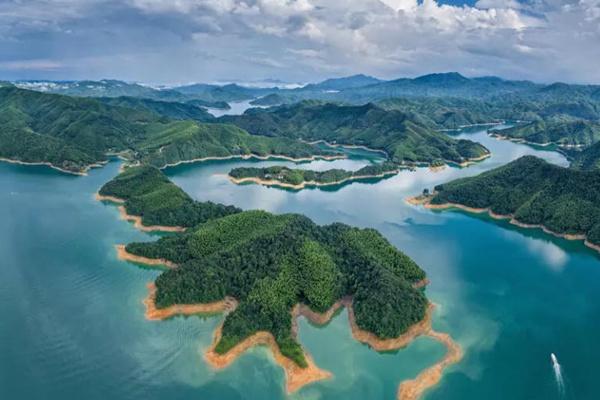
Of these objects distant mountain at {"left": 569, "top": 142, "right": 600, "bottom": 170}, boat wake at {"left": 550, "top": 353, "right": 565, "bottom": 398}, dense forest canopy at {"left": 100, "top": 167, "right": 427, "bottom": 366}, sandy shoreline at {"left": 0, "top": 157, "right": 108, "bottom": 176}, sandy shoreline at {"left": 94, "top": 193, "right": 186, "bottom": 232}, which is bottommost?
sandy shoreline at {"left": 0, "top": 157, "right": 108, "bottom": 176}

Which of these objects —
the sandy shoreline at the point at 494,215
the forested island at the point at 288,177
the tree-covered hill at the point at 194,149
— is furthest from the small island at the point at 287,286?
the tree-covered hill at the point at 194,149

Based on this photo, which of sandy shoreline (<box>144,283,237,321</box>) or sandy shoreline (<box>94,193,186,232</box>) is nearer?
sandy shoreline (<box>144,283,237,321</box>)

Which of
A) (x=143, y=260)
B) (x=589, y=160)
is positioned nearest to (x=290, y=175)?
(x=143, y=260)

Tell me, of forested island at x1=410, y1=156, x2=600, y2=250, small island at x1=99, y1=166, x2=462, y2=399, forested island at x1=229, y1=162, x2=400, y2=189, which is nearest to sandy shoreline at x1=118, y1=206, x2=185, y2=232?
small island at x1=99, y1=166, x2=462, y2=399

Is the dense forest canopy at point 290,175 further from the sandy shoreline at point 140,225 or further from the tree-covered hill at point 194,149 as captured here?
the sandy shoreline at point 140,225

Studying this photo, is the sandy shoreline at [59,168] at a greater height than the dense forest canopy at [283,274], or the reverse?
the dense forest canopy at [283,274]

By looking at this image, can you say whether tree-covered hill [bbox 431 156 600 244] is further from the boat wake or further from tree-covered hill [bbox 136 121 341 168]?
tree-covered hill [bbox 136 121 341 168]

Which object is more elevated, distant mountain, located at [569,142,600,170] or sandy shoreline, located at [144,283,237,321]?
distant mountain, located at [569,142,600,170]
